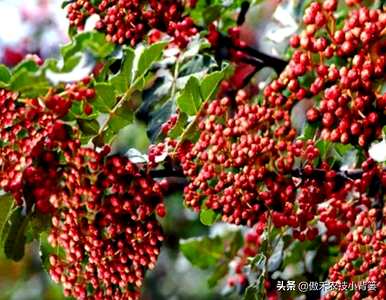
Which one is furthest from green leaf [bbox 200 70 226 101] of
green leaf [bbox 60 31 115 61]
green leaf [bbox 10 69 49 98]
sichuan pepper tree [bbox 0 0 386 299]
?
green leaf [bbox 10 69 49 98]

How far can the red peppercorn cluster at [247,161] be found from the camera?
152 cm

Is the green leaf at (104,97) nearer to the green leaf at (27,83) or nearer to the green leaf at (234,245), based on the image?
the green leaf at (27,83)

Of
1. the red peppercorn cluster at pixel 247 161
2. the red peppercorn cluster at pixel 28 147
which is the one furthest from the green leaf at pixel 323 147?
the red peppercorn cluster at pixel 28 147

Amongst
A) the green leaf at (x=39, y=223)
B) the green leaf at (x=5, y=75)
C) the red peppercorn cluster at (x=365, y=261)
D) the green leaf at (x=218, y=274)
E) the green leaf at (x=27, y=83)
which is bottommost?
the green leaf at (x=218, y=274)

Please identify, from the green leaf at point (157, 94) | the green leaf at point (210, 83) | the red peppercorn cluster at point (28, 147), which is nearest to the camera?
the red peppercorn cluster at point (28, 147)

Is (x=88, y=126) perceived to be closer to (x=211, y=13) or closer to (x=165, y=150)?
(x=165, y=150)

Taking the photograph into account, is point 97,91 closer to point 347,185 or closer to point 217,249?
point 347,185

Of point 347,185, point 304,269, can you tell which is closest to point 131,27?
point 347,185

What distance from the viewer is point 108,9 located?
1755 millimetres

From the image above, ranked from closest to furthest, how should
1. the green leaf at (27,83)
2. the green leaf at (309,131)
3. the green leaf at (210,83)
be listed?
the green leaf at (27,83)
the green leaf at (210,83)
the green leaf at (309,131)

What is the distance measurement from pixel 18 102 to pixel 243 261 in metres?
1.17

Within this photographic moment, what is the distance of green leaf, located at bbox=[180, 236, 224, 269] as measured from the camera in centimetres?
249

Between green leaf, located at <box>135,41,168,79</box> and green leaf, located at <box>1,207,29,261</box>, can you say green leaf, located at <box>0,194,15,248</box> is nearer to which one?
green leaf, located at <box>1,207,29,261</box>

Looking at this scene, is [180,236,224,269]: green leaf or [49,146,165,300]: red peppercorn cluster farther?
[180,236,224,269]: green leaf
